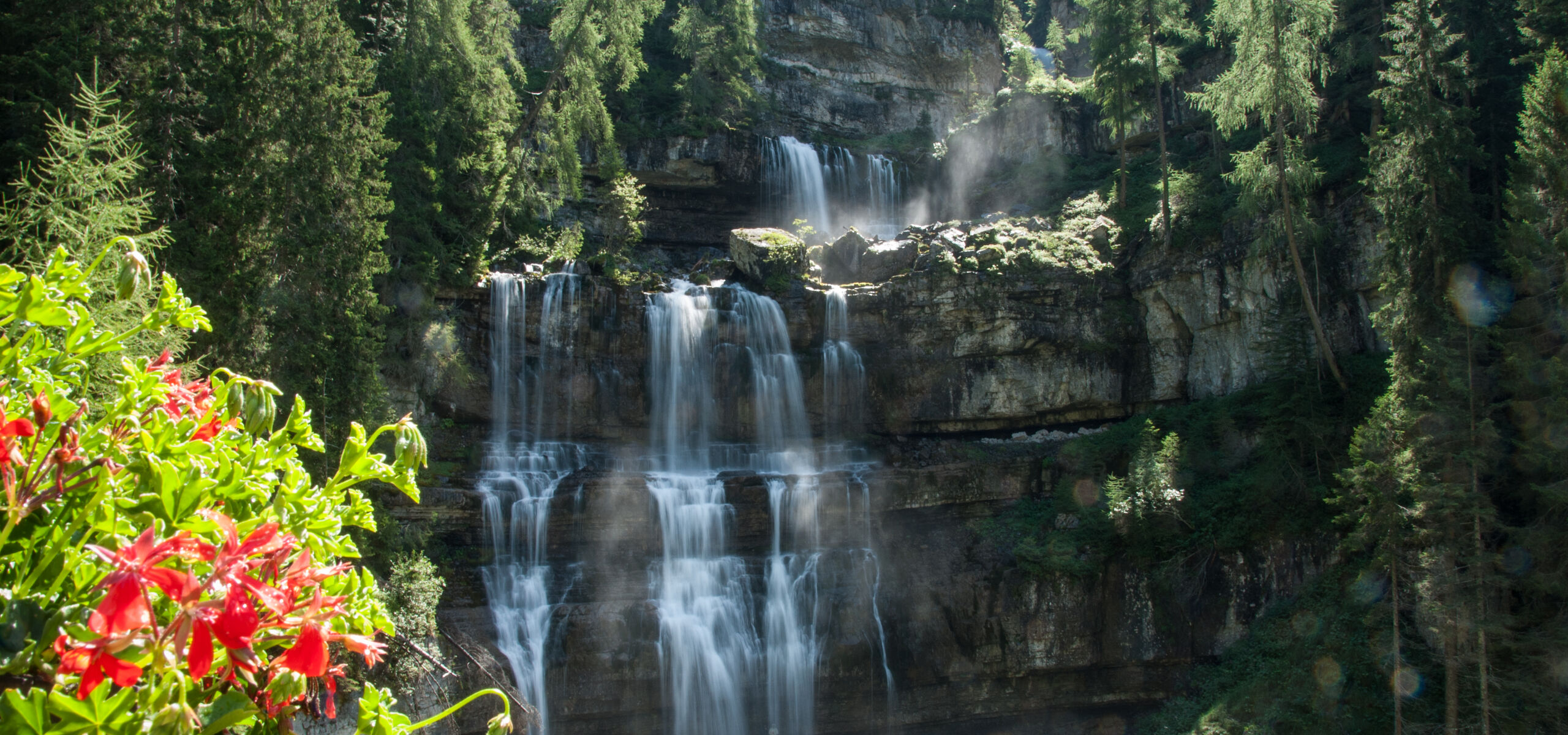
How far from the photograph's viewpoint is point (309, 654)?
170 cm

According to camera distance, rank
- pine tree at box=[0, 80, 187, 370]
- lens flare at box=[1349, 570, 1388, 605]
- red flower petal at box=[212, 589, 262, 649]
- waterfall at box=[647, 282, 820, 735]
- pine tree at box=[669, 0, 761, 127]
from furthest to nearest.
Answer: pine tree at box=[669, 0, 761, 127], waterfall at box=[647, 282, 820, 735], lens flare at box=[1349, 570, 1388, 605], pine tree at box=[0, 80, 187, 370], red flower petal at box=[212, 589, 262, 649]

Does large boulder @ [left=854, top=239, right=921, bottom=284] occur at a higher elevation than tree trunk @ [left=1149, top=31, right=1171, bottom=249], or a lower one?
lower

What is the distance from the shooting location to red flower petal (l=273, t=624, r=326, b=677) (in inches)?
66.9

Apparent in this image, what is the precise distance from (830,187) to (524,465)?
55.4ft

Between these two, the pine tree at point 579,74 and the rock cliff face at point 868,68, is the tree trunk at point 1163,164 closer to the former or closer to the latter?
the rock cliff face at point 868,68

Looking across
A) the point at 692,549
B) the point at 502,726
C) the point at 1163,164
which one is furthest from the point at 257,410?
the point at 1163,164

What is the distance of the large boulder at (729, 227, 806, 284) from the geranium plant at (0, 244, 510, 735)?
21.8 meters

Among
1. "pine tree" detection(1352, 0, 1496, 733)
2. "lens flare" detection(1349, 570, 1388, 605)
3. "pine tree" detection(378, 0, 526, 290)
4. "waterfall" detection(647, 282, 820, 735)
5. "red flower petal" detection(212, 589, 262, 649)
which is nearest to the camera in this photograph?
"red flower petal" detection(212, 589, 262, 649)

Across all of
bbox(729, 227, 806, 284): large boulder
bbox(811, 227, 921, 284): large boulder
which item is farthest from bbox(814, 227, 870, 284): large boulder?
bbox(729, 227, 806, 284): large boulder

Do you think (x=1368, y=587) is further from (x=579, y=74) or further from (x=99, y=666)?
(x=579, y=74)

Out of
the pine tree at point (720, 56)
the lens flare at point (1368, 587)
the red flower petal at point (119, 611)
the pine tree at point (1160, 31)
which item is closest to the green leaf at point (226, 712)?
the red flower petal at point (119, 611)

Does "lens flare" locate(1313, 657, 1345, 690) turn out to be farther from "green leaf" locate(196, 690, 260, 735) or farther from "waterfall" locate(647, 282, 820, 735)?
"green leaf" locate(196, 690, 260, 735)

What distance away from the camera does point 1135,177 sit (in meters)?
28.8

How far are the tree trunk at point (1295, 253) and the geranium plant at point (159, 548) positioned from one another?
20.7m
